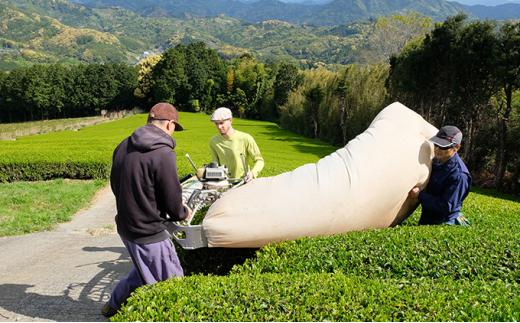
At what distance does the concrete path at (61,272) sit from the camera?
19.8ft

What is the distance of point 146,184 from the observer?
14.2 ft

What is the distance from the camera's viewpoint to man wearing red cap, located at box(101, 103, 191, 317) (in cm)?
427

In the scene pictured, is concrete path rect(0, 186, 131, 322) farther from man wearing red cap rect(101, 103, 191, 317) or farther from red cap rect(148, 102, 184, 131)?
red cap rect(148, 102, 184, 131)

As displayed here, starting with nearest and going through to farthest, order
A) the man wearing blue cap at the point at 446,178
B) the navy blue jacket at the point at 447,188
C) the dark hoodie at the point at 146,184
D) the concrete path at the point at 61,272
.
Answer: the dark hoodie at the point at 146,184, the man wearing blue cap at the point at 446,178, the navy blue jacket at the point at 447,188, the concrete path at the point at 61,272

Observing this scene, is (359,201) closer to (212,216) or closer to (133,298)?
(212,216)

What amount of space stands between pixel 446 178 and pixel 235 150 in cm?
290

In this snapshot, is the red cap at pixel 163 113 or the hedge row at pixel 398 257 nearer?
the red cap at pixel 163 113

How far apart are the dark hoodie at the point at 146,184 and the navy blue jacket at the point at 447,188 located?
10.5 ft

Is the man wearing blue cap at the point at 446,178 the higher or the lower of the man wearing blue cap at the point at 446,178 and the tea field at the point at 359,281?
the higher

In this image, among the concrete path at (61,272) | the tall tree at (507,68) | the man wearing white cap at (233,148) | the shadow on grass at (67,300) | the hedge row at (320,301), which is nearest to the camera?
the hedge row at (320,301)

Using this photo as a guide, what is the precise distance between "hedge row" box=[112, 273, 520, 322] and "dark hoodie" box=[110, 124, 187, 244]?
64 cm

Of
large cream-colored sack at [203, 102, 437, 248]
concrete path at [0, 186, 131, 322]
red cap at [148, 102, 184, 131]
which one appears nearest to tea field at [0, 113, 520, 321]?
large cream-colored sack at [203, 102, 437, 248]

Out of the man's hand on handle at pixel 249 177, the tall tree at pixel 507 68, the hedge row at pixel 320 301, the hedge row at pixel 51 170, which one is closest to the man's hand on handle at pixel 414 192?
the hedge row at pixel 320 301

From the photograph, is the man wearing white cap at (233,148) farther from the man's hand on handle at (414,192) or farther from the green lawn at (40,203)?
the green lawn at (40,203)
